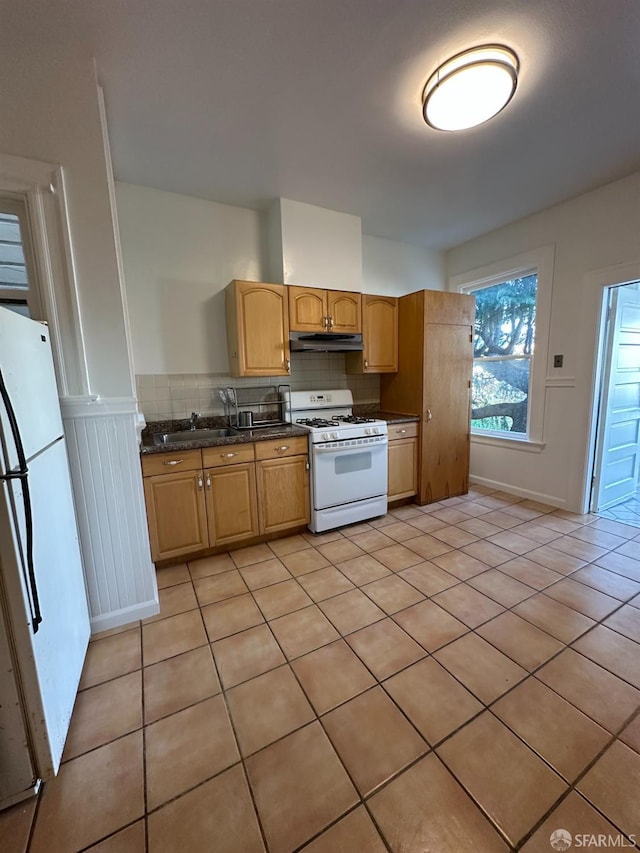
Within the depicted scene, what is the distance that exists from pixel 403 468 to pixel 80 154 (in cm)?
312

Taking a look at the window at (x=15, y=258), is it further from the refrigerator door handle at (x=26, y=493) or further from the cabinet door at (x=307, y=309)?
the cabinet door at (x=307, y=309)

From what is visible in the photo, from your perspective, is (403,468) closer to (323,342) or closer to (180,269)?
(323,342)

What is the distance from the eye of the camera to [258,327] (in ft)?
9.21

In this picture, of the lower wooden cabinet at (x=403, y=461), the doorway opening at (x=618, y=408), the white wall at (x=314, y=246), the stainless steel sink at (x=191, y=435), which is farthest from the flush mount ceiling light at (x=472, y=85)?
the stainless steel sink at (x=191, y=435)

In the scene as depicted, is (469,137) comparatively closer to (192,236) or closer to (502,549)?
(192,236)

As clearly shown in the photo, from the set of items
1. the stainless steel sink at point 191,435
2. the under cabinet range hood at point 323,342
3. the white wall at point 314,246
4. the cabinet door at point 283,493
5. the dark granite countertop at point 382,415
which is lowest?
the cabinet door at point 283,493

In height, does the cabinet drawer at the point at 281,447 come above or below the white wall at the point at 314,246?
below

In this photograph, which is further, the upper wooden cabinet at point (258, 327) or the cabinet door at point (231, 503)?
the upper wooden cabinet at point (258, 327)

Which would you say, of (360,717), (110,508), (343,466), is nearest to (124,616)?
(110,508)

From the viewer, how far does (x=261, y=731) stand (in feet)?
4.26

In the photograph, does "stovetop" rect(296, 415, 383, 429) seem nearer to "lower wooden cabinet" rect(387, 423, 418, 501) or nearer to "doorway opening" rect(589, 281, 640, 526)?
"lower wooden cabinet" rect(387, 423, 418, 501)

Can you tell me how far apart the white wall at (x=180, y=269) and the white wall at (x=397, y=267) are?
126 cm

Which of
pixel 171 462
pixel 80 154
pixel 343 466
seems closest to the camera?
pixel 80 154

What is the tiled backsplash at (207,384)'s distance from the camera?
2.85m
